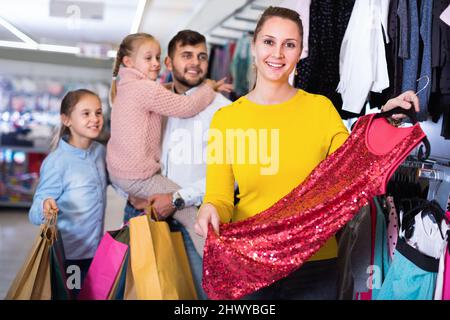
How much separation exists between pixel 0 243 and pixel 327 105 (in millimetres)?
1152

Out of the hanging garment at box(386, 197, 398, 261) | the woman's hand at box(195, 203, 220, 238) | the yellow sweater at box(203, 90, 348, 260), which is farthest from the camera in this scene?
the hanging garment at box(386, 197, 398, 261)

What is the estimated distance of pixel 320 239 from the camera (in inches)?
67.1

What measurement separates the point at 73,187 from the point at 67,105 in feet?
0.87

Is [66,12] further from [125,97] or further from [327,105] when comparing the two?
[327,105]

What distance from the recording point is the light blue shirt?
6.21ft

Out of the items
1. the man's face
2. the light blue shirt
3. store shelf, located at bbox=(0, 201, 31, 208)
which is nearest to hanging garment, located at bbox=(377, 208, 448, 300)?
the man's face

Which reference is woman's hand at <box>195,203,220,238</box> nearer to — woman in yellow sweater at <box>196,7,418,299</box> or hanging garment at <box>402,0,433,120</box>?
woman in yellow sweater at <box>196,7,418,299</box>

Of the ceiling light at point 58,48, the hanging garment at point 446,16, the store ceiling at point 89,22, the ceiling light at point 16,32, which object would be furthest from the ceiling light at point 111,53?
the hanging garment at point 446,16

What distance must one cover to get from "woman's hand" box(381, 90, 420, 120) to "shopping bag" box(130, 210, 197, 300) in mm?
791

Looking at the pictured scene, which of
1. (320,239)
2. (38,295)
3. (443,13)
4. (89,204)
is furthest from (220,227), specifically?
(443,13)

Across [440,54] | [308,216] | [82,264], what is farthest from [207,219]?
[440,54]

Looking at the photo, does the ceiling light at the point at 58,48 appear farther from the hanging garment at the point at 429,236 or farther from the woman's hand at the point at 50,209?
the hanging garment at the point at 429,236

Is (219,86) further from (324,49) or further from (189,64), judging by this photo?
(324,49)

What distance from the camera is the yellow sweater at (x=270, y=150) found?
A: 1746 millimetres
